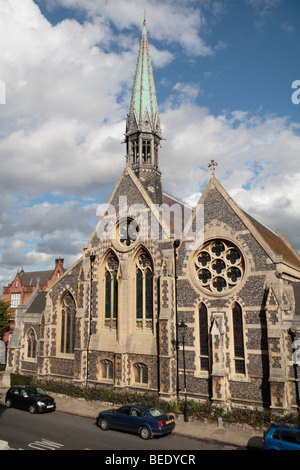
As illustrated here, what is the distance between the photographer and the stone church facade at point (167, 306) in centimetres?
1889

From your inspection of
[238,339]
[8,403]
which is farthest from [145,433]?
[8,403]

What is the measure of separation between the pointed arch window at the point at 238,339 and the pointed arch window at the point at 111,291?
8.76 meters

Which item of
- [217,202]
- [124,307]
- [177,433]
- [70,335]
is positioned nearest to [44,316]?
[70,335]

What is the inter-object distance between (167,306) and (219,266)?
4196 mm

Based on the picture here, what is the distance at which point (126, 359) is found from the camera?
22.6m

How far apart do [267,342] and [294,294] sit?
363 centimetres

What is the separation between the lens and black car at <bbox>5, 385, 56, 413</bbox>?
66.0 ft

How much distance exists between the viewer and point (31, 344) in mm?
29234

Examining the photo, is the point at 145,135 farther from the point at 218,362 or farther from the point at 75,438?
the point at 75,438

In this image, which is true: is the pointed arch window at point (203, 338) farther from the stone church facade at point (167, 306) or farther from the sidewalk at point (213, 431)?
the sidewalk at point (213, 431)

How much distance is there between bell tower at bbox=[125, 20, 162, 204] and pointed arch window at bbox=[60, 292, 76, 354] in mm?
10903

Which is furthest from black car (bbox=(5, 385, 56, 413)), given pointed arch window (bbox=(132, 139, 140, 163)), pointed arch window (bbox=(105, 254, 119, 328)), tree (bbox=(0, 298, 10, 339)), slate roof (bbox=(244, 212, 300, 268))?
pointed arch window (bbox=(132, 139, 140, 163))

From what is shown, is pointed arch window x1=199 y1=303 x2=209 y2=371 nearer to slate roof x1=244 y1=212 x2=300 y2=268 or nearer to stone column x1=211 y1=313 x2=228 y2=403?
stone column x1=211 y1=313 x2=228 y2=403
